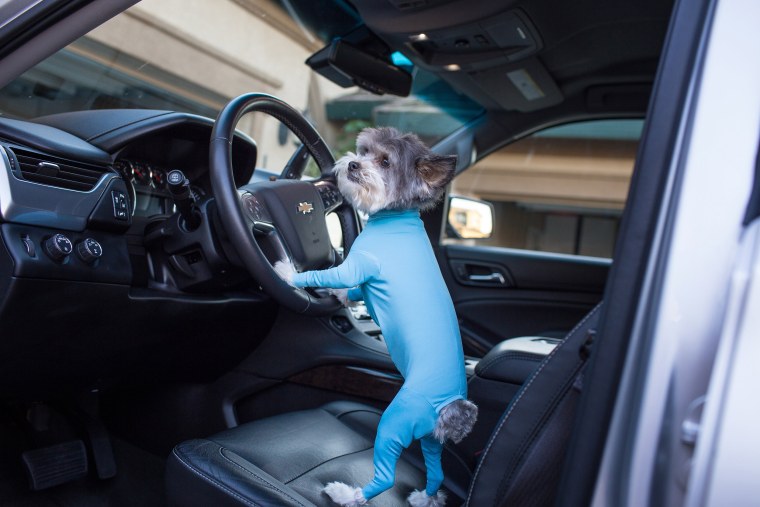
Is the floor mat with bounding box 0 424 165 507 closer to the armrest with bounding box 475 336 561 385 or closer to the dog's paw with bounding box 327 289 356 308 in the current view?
the dog's paw with bounding box 327 289 356 308

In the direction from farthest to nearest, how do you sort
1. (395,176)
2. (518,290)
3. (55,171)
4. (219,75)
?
(219,75), (518,290), (395,176), (55,171)

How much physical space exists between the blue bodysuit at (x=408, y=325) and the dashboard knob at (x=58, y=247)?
0.59m

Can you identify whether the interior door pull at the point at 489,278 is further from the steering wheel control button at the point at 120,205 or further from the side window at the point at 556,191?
the steering wheel control button at the point at 120,205

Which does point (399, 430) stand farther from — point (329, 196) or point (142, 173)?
point (142, 173)

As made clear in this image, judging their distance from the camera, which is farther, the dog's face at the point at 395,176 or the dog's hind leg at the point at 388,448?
the dog's face at the point at 395,176

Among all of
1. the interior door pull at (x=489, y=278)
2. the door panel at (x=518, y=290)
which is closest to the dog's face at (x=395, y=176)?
the door panel at (x=518, y=290)

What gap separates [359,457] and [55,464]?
1.09 metres

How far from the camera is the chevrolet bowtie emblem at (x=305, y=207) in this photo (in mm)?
2039

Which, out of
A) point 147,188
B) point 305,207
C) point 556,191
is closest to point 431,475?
point 305,207

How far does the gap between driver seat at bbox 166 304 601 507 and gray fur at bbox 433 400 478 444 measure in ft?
0.65

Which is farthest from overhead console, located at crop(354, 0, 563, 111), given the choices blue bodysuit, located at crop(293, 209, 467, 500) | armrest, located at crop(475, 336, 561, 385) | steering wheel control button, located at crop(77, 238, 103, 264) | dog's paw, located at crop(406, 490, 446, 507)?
dog's paw, located at crop(406, 490, 446, 507)

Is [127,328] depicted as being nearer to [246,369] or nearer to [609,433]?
[246,369]

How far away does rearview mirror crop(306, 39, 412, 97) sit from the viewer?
267 centimetres

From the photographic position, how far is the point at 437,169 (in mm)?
1750
